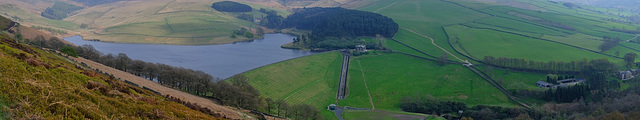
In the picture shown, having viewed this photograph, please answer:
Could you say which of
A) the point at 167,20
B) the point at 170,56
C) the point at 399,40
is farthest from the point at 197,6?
the point at 399,40

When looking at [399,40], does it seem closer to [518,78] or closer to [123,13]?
[518,78]

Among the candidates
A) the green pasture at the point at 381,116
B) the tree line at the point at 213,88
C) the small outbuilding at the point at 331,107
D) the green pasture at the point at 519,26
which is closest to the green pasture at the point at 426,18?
the green pasture at the point at 519,26

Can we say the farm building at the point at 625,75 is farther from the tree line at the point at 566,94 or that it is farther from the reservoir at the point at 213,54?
the reservoir at the point at 213,54

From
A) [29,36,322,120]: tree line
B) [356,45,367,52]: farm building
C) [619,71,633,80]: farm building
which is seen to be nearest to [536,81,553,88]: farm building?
[619,71,633,80]: farm building

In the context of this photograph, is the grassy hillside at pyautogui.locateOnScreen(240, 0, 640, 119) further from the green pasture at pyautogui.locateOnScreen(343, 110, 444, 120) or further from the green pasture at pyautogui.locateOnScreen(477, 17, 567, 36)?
the green pasture at pyautogui.locateOnScreen(343, 110, 444, 120)

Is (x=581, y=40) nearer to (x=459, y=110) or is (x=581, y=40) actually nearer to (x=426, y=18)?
(x=426, y=18)

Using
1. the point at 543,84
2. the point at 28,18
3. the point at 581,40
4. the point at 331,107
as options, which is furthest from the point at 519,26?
the point at 28,18
